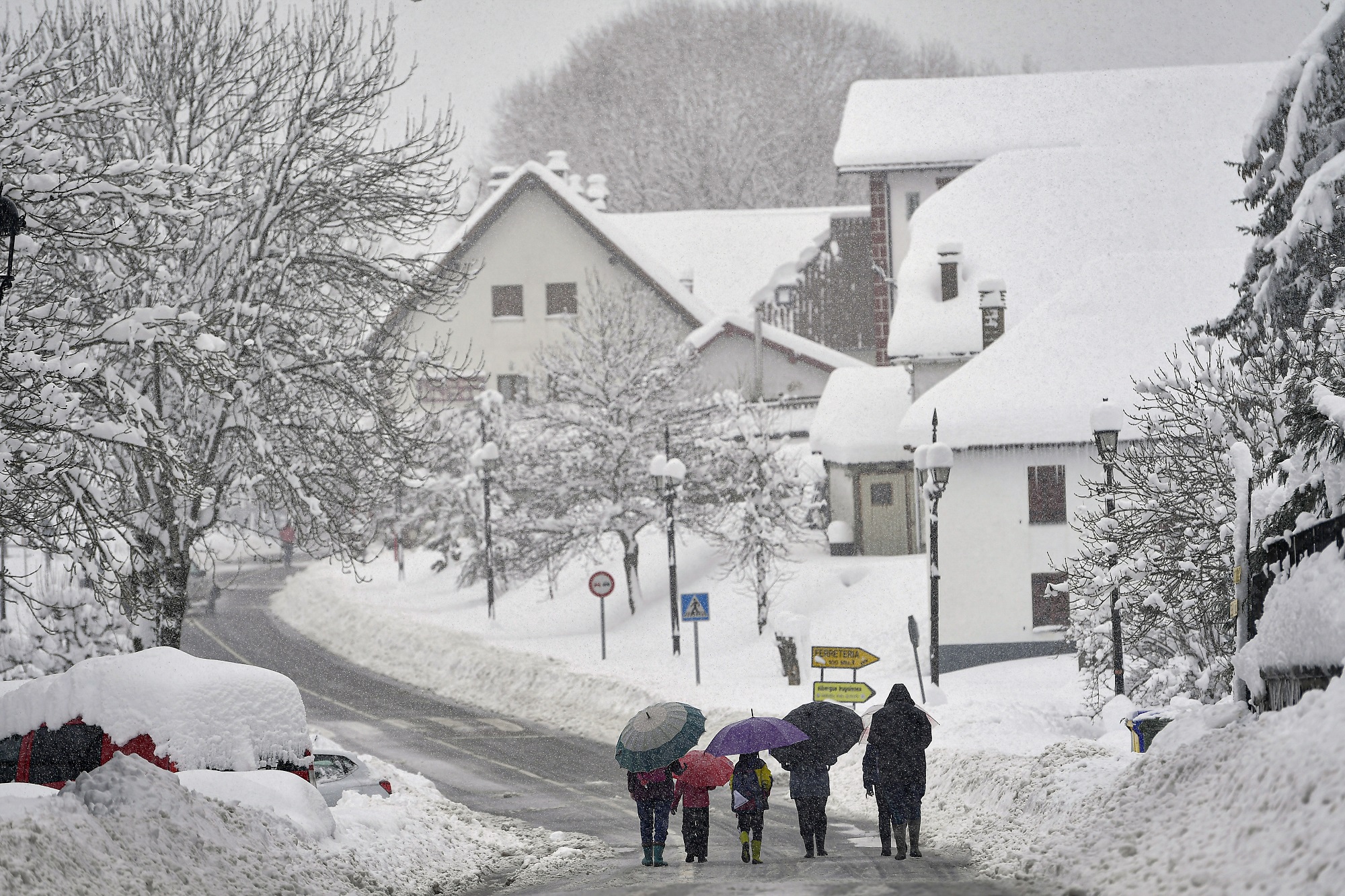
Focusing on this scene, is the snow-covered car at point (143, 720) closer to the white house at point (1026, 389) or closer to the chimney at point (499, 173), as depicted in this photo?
the white house at point (1026, 389)

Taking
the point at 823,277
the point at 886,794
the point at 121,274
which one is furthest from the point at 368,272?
the point at 823,277

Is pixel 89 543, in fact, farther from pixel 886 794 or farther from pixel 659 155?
pixel 659 155

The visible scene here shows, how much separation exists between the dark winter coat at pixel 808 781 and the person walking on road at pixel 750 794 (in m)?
0.23

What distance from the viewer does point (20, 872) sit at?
31.2 feet

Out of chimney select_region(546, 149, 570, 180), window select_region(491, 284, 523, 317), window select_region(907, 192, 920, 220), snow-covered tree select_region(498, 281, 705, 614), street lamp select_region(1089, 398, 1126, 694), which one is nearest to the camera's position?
street lamp select_region(1089, 398, 1126, 694)

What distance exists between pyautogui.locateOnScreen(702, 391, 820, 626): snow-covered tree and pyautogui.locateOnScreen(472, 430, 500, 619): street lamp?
516 cm

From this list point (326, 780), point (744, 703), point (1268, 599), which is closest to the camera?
point (1268, 599)

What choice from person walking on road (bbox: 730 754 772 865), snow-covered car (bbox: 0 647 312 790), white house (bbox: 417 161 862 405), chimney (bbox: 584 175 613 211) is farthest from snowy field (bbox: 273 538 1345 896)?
chimney (bbox: 584 175 613 211)

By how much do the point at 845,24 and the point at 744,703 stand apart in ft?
273

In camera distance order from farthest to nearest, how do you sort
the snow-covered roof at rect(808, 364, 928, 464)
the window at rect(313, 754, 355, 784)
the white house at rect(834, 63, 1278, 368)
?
the white house at rect(834, 63, 1278, 368) → the snow-covered roof at rect(808, 364, 928, 464) → the window at rect(313, 754, 355, 784)

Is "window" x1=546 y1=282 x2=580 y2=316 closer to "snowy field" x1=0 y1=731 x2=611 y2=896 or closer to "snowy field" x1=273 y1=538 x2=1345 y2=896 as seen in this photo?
"snowy field" x1=273 y1=538 x2=1345 y2=896

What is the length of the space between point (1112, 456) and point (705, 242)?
46.6m

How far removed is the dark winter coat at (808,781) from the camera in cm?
1405

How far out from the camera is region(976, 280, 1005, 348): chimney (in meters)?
36.1
